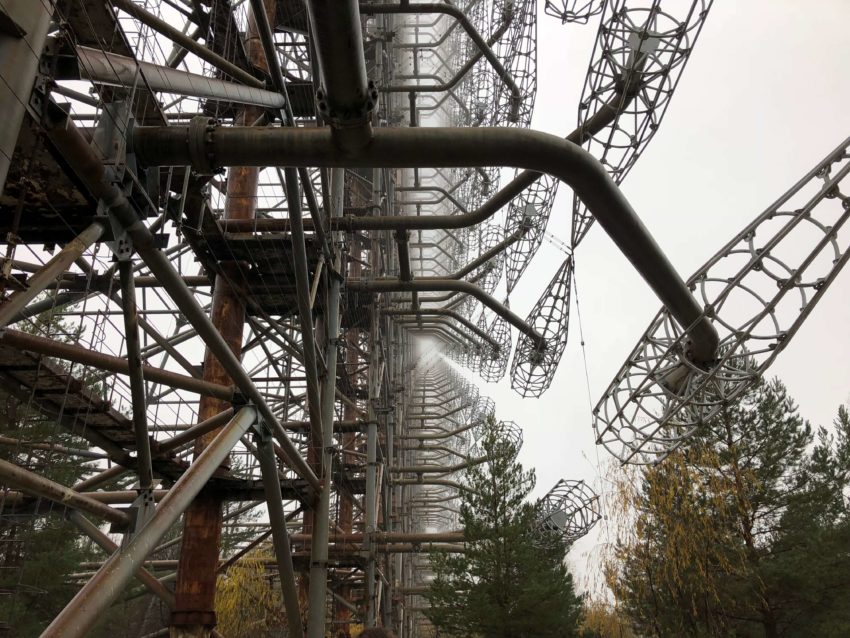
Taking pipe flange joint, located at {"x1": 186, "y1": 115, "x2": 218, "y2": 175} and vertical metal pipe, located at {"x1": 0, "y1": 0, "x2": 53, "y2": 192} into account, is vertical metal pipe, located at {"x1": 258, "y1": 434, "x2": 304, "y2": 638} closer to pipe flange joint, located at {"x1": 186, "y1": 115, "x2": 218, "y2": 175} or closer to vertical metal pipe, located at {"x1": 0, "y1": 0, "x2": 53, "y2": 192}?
pipe flange joint, located at {"x1": 186, "y1": 115, "x2": 218, "y2": 175}

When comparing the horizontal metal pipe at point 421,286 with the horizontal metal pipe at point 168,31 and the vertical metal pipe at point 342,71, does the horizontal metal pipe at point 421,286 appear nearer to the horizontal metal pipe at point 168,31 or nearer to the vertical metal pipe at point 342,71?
the horizontal metal pipe at point 168,31

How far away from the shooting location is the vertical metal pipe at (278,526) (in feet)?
23.8

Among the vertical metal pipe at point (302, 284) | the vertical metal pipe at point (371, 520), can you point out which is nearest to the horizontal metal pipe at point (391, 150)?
the vertical metal pipe at point (302, 284)

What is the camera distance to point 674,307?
721 centimetres

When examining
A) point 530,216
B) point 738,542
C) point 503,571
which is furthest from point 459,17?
point 738,542

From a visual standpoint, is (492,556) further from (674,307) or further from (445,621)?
(674,307)

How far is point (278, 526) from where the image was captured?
25.1 feet

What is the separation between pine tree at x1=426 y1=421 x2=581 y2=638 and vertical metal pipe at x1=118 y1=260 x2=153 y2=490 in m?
14.3

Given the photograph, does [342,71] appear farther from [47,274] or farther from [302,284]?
[302,284]

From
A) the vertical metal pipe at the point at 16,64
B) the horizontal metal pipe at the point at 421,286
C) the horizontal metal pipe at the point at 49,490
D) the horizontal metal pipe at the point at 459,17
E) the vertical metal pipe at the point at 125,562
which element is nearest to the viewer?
the vertical metal pipe at the point at 16,64

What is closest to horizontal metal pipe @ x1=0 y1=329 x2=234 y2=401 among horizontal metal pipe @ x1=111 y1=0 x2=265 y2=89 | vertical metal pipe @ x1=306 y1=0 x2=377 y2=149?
vertical metal pipe @ x1=306 y1=0 x2=377 y2=149

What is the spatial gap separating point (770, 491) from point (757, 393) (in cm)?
325

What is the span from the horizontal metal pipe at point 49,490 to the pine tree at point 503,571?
1417 cm

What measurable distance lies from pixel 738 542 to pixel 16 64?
1918 centimetres
